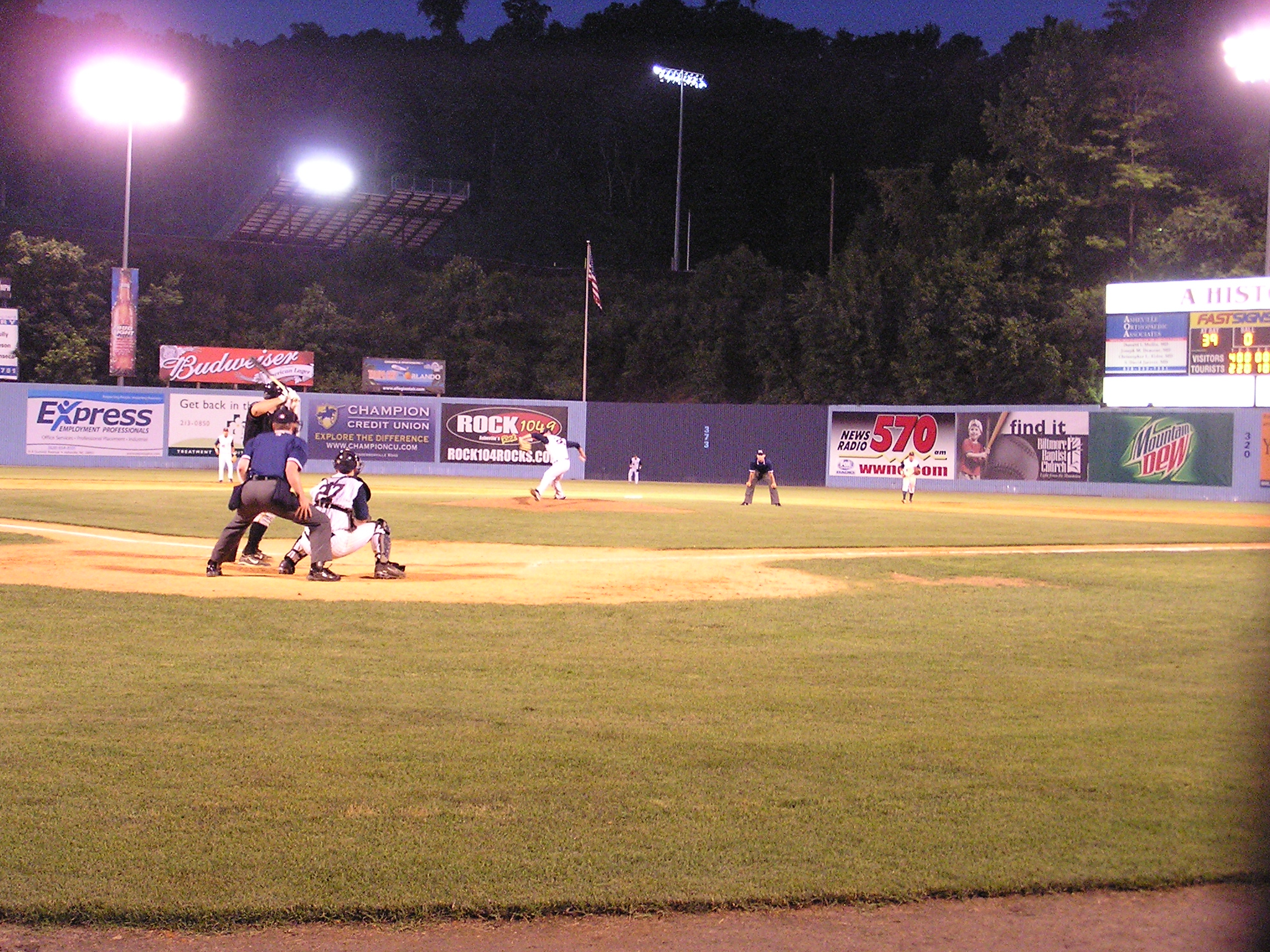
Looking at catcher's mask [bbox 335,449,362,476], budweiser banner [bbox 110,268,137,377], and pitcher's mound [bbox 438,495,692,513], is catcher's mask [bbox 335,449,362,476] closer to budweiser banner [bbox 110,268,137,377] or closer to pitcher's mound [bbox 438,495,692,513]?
pitcher's mound [bbox 438,495,692,513]

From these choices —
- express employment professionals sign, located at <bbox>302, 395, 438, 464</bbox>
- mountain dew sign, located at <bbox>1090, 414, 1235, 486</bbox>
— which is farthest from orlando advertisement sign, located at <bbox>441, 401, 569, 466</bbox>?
mountain dew sign, located at <bbox>1090, 414, 1235, 486</bbox>

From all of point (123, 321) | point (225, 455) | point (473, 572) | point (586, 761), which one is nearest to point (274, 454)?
point (473, 572)

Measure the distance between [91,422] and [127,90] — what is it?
1060 centimetres

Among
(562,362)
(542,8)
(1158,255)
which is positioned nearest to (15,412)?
(562,362)

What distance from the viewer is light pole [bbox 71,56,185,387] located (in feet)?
123

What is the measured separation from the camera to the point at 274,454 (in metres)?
11.0

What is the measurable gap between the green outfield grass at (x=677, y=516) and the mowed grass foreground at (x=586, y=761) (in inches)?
309

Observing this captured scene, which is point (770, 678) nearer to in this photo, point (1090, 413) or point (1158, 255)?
point (1090, 413)

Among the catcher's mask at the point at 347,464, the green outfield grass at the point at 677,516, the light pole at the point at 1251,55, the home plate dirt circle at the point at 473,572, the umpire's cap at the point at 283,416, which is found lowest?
the home plate dirt circle at the point at 473,572

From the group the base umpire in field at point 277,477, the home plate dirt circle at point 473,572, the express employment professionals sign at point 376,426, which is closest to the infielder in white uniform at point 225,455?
the express employment professionals sign at point 376,426

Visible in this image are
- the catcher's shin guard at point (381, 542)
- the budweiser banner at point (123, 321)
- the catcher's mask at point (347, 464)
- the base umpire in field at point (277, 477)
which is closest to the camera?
the base umpire in field at point (277, 477)

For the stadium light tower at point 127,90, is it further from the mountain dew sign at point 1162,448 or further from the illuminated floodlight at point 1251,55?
the illuminated floodlight at point 1251,55

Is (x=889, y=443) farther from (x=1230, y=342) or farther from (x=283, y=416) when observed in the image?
(x=283, y=416)

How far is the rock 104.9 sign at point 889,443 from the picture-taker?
37.8m
